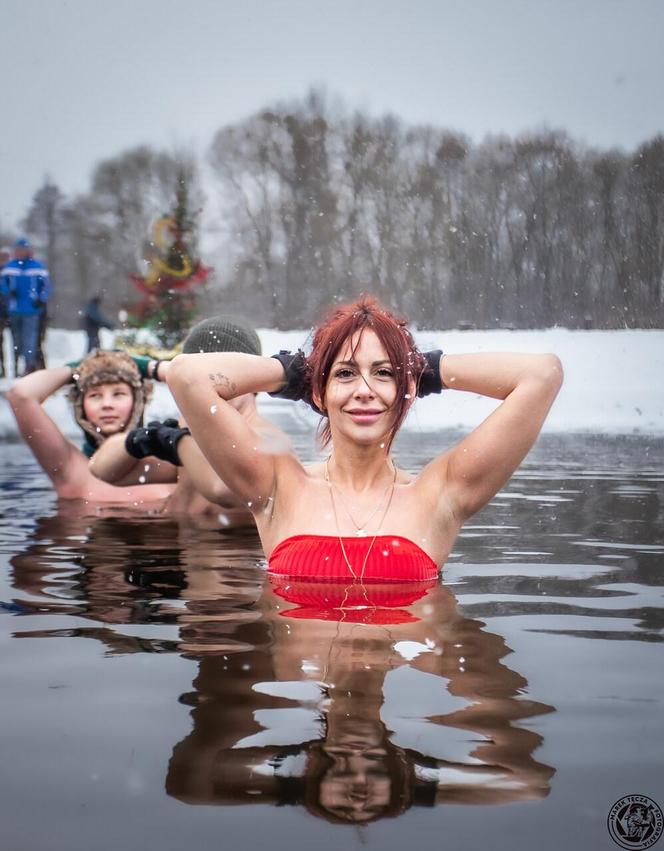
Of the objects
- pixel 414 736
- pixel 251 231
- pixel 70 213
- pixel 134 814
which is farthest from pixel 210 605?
pixel 70 213

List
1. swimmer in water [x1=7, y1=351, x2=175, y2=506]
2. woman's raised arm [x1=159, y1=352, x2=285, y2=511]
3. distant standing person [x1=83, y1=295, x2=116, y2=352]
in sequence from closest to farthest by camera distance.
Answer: woman's raised arm [x1=159, y1=352, x2=285, y2=511], swimmer in water [x1=7, y1=351, x2=175, y2=506], distant standing person [x1=83, y1=295, x2=116, y2=352]

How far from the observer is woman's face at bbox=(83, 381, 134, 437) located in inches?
252

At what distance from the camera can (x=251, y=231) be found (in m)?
28.2

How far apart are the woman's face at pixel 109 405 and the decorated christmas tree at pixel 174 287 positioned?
1686cm

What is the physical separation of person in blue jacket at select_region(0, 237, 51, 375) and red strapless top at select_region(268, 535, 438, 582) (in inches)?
471

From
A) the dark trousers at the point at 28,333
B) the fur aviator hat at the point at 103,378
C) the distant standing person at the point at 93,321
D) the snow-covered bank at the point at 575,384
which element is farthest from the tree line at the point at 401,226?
the fur aviator hat at the point at 103,378

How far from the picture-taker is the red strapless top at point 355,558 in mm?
3498

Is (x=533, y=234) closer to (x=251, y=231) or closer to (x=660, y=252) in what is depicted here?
(x=660, y=252)

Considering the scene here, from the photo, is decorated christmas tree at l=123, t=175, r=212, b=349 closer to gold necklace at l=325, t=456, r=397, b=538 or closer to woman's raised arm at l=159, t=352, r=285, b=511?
gold necklace at l=325, t=456, r=397, b=538

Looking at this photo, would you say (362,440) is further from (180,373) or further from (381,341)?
(180,373)

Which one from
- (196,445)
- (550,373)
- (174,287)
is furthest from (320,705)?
(174,287)

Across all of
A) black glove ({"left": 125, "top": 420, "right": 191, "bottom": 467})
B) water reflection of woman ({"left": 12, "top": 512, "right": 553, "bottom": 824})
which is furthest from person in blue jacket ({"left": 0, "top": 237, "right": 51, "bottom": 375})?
water reflection of woman ({"left": 12, "top": 512, "right": 553, "bottom": 824})

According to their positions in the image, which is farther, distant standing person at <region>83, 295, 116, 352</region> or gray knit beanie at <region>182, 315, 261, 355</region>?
distant standing person at <region>83, 295, 116, 352</region>

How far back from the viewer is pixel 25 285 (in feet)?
48.2
